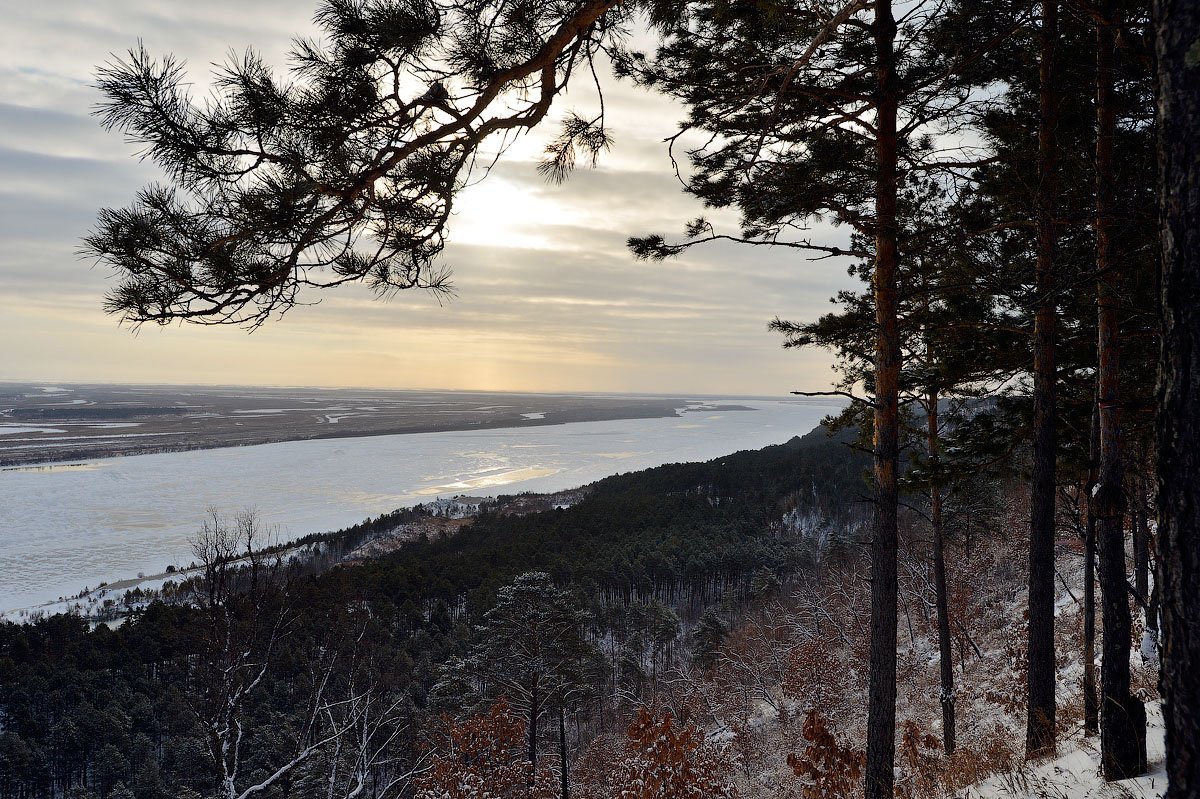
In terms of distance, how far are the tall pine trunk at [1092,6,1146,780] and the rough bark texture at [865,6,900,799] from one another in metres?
1.60

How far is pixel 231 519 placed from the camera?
188 ft

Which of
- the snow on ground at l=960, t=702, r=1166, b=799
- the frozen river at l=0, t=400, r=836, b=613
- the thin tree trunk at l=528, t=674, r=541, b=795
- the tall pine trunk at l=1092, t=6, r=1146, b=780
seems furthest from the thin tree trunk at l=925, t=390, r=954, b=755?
the frozen river at l=0, t=400, r=836, b=613

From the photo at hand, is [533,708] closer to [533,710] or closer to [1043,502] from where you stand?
[533,710]

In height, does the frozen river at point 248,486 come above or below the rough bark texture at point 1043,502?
below

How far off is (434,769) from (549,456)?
102 metres

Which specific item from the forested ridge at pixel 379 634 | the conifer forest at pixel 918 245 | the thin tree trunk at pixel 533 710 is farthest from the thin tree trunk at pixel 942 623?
the thin tree trunk at pixel 533 710

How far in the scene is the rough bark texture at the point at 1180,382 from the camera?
5.19ft

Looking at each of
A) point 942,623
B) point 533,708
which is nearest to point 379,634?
point 533,708

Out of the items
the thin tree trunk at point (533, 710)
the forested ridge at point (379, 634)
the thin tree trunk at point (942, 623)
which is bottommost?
the forested ridge at point (379, 634)

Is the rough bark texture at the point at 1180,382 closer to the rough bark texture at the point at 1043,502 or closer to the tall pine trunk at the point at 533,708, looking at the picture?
the rough bark texture at the point at 1043,502

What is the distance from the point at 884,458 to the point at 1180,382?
15.5 feet

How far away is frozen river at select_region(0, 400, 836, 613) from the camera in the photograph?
170 ft

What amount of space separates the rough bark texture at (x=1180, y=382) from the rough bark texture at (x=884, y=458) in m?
4.34

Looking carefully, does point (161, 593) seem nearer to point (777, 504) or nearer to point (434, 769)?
point (434, 769)
